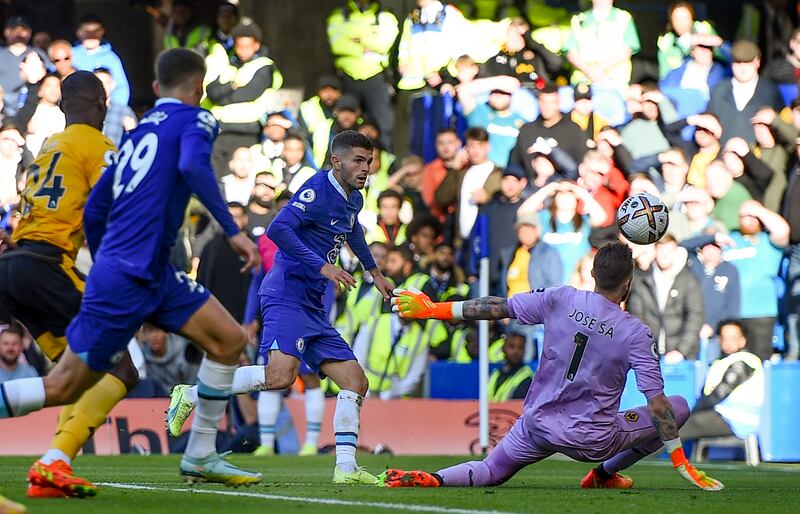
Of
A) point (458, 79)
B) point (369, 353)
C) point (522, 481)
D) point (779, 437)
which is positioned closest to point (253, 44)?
point (458, 79)

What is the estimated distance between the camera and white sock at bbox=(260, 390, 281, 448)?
1525 centimetres

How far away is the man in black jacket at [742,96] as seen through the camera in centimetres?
1831

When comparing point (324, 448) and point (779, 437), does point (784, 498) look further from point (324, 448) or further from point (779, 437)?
point (324, 448)

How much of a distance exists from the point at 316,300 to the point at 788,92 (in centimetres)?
1013

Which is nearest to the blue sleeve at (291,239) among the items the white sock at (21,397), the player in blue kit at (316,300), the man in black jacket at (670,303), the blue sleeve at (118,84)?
the player in blue kit at (316,300)

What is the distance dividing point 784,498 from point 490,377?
7346 millimetres

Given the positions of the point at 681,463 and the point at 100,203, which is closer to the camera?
the point at 100,203

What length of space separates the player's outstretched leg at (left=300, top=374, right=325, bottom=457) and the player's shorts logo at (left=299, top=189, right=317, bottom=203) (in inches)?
200

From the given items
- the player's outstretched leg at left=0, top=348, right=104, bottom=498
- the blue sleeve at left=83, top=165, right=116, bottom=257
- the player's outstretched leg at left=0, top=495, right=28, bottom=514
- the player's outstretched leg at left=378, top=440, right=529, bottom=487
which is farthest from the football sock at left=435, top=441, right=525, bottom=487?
the player's outstretched leg at left=0, top=495, right=28, bottom=514

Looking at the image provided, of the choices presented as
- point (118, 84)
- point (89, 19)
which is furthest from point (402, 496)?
point (89, 19)

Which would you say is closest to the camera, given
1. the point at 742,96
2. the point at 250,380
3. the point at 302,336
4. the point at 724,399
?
the point at 302,336

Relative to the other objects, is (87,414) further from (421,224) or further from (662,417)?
(421,224)

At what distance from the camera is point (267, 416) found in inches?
604

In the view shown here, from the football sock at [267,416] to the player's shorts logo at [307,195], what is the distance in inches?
214
